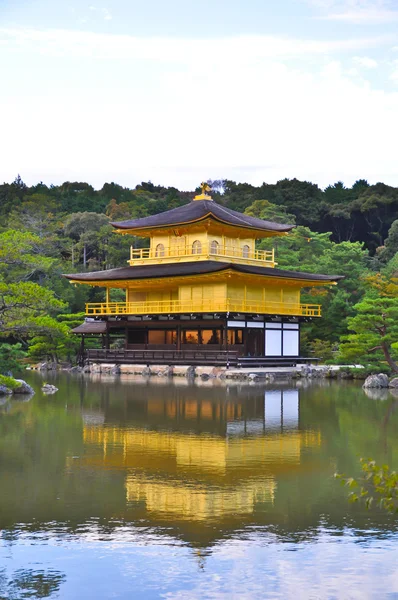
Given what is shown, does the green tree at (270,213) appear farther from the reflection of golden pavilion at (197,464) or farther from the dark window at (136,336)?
the reflection of golden pavilion at (197,464)

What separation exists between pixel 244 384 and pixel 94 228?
3877cm

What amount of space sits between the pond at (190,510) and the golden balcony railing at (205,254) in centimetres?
2281

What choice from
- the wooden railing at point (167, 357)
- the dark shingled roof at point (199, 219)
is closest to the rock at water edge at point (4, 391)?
the wooden railing at point (167, 357)

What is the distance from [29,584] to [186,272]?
3209cm

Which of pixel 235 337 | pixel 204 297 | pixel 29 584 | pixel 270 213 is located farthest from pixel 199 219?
pixel 29 584

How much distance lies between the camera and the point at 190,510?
1000cm

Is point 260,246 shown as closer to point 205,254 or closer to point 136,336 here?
point 205,254

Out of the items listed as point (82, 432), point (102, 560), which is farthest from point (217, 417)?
point (102, 560)

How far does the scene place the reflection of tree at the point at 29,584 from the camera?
7148mm

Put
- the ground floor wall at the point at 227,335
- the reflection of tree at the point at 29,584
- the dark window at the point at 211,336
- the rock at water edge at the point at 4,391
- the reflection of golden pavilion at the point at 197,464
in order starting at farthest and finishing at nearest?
the dark window at the point at 211,336, the ground floor wall at the point at 227,335, the rock at water edge at the point at 4,391, the reflection of golden pavilion at the point at 197,464, the reflection of tree at the point at 29,584

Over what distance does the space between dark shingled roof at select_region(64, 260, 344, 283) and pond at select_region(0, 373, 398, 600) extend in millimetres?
18732

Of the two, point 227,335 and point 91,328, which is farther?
point 91,328

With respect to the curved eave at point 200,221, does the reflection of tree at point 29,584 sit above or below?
below

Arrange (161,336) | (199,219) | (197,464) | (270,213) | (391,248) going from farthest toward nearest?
(270,213) → (391,248) → (161,336) → (199,219) → (197,464)
